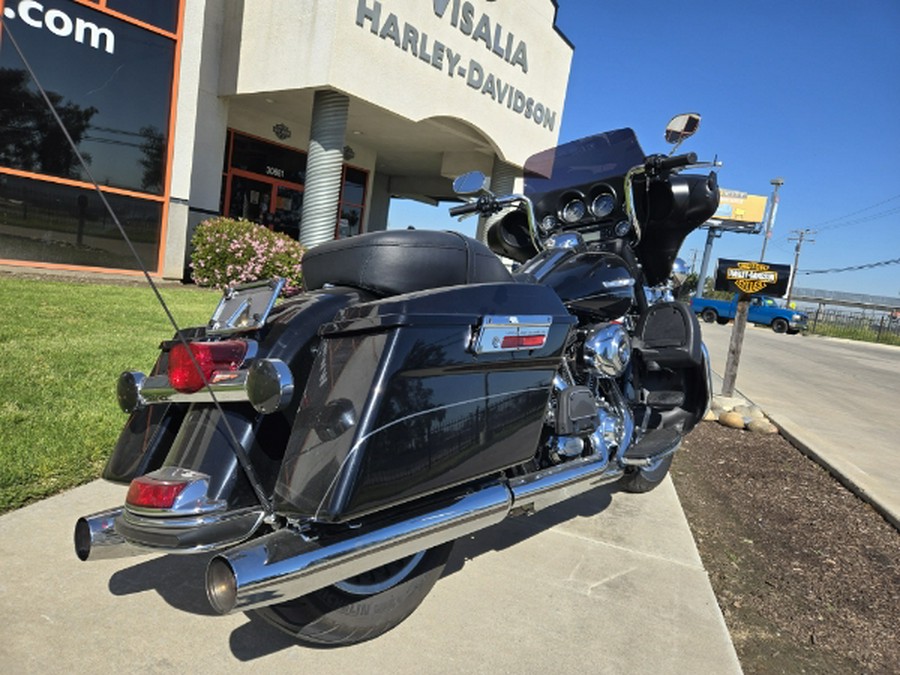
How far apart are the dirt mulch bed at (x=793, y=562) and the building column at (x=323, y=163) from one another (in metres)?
8.70

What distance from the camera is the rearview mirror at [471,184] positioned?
3.28 m

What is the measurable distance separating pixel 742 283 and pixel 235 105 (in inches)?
451

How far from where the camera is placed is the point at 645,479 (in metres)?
3.54

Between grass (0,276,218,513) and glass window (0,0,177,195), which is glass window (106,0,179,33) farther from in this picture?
grass (0,276,218,513)

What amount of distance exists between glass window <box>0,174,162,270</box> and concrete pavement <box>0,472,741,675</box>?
7586 mm

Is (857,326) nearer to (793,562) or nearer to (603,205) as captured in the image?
(793,562)

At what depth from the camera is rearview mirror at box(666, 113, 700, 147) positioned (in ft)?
10.2

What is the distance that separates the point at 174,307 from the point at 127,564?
18.9ft

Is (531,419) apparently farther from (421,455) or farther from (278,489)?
(278,489)

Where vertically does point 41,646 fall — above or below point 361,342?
below

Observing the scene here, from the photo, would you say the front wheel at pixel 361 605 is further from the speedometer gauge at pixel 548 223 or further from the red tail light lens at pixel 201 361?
the speedometer gauge at pixel 548 223

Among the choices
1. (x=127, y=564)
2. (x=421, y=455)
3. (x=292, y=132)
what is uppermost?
(x=292, y=132)

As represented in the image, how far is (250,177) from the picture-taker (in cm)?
1509

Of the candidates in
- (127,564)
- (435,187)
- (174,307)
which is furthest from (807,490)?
(435,187)
